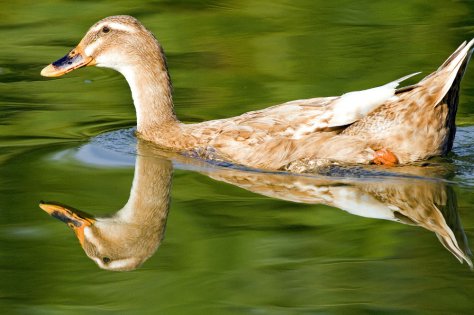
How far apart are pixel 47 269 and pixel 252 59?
6.55 m

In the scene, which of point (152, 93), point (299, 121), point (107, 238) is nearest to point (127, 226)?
point (107, 238)

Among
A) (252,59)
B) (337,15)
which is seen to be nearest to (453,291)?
(252,59)

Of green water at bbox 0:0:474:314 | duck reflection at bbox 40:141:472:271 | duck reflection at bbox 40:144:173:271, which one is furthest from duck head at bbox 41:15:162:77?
duck reflection at bbox 40:144:173:271

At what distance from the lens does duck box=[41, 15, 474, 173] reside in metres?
9.23

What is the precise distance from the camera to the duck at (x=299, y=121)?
9234 mm

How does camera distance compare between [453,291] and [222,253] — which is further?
[222,253]

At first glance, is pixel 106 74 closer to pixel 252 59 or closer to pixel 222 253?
pixel 252 59

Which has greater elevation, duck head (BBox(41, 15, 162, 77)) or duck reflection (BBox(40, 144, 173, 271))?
duck head (BBox(41, 15, 162, 77))

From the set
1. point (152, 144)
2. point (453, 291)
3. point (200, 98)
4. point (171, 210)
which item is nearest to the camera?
point (453, 291)

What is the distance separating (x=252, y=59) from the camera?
13281 mm

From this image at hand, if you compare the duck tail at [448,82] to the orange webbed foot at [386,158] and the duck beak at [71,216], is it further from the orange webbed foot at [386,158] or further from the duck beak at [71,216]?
the duck beak at [71,216]

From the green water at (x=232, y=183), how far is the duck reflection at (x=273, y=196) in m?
0.03

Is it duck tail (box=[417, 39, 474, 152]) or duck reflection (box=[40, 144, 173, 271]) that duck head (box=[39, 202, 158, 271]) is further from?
duck tail (box=[417, 39, 474, 152])

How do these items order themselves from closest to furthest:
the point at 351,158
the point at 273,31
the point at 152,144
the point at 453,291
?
the point at 453,291 < the point at 351,158 < the point at 152,144 < the point at 273,31
